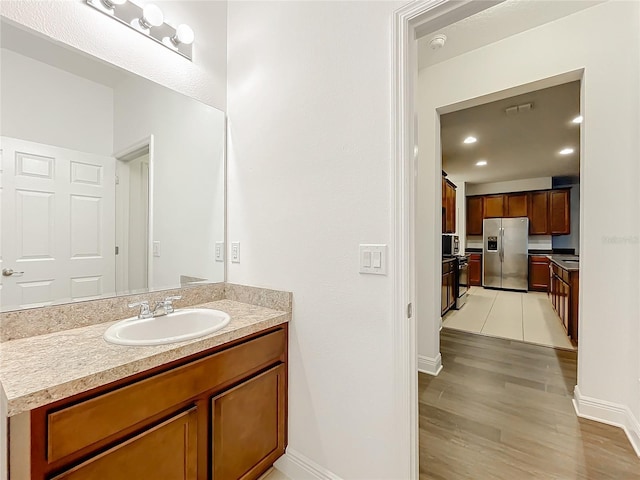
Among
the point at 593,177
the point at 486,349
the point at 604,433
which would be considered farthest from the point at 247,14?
the point at 486,349

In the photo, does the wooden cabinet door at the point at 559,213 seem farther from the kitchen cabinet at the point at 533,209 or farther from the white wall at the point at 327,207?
the white wall at the point at 327,207

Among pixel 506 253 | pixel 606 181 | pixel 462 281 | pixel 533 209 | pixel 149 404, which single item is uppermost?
pixel 533 209

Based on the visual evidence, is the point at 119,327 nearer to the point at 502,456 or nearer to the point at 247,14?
the point at 247,14

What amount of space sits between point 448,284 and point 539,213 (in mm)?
4024

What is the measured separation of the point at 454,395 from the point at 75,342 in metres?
2.37

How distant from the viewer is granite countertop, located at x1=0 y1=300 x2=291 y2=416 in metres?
0.74

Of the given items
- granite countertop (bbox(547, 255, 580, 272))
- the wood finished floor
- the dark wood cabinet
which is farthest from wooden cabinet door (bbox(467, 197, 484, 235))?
the wood finished floor

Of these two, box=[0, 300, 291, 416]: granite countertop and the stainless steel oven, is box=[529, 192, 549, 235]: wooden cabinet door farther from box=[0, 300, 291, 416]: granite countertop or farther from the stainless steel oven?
box=[0, 300, 291, 416]: granite countertop

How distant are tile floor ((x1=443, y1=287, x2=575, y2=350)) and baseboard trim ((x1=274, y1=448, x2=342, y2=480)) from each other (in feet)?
9.86

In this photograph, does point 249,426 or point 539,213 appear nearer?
point 249,426

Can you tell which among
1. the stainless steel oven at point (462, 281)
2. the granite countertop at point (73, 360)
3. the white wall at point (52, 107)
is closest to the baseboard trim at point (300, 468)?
the granite countertop at point (73, 360)

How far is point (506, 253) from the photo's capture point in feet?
22.0

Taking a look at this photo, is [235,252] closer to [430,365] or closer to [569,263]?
[430,365]

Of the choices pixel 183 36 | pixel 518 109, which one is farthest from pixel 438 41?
Result: pixel 183 36
